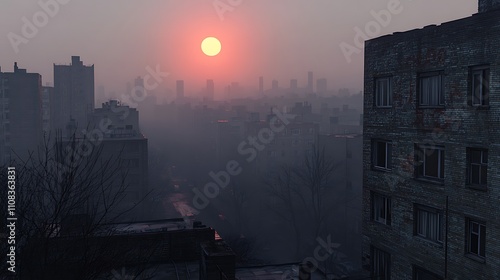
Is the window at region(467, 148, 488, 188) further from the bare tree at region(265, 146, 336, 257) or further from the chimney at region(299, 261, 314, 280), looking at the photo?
the bare tree at region(265, 146, 336, 257)

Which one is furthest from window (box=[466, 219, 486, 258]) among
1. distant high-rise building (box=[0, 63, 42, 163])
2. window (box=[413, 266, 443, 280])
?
distant high-rise building (box=[0, 63, 42, 163])

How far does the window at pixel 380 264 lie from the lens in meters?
16.1

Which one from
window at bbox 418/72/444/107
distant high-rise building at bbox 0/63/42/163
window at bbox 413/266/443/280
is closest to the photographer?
window at bbox 418/72/444/107

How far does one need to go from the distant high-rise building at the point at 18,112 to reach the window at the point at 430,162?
6163 cm

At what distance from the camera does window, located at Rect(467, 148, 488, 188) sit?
12305mm

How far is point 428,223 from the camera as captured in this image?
14.2 meters

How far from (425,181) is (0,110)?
6567 centimetres

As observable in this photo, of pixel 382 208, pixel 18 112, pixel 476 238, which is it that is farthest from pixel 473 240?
pixel 18 112

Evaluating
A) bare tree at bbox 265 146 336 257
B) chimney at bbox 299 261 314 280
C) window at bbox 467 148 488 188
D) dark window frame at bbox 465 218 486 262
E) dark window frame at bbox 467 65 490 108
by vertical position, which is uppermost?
dark window frame at bbox 467 65 490 108

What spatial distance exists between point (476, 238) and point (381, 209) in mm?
4181

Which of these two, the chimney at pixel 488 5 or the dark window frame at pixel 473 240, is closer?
the dark window frame at pixel 473 240

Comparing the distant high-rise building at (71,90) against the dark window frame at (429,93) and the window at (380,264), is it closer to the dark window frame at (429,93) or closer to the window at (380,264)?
the window at (380,264)

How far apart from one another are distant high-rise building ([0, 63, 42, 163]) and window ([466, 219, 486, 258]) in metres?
63.6

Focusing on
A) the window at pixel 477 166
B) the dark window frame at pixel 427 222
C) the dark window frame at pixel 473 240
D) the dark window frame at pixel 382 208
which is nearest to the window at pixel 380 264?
the dark window frame at pixel 382 208
